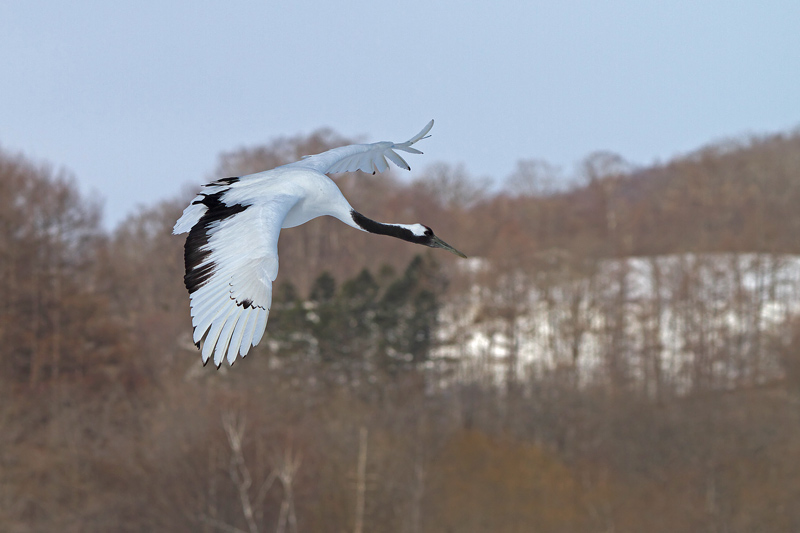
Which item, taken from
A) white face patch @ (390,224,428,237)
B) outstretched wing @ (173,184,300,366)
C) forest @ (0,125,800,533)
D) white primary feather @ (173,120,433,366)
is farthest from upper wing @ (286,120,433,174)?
forest @ (0,125,800,533)

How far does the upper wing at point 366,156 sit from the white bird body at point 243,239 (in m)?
0.75

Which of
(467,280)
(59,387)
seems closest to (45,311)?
(59,387)

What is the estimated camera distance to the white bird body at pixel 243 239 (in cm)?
439

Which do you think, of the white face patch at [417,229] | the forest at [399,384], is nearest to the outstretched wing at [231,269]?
the white face patch at [417,229]

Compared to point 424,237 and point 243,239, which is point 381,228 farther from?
point 243,239

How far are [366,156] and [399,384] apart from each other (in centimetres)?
2884

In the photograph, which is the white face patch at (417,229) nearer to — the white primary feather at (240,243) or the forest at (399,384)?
the white primary feather at (240,243)

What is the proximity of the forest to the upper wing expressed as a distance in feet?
38.6

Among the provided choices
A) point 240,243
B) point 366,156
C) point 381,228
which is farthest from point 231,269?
point 366,156

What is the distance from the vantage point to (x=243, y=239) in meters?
4.85

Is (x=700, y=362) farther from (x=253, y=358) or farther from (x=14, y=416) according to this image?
(x=14, y=416)

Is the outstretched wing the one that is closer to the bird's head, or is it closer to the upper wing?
the bird's head

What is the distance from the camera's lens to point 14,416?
31250mm

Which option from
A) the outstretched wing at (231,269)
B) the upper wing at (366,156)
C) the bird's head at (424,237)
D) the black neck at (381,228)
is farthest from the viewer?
the upper wing at (366,156)
